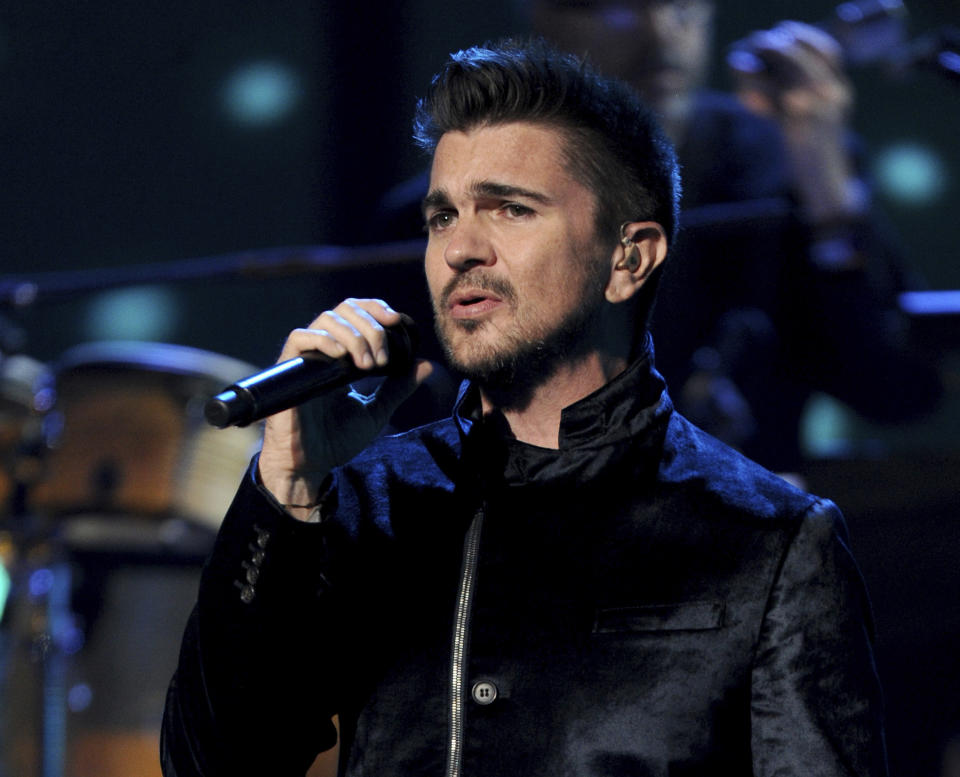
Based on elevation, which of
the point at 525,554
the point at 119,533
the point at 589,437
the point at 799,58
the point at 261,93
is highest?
the point at 261,93

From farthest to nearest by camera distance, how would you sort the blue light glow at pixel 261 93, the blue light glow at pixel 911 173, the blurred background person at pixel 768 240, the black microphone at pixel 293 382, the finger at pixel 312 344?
the blue light glow at pixel 261 93 → the blue light glow at pixel 911 173 → the blurred background person at pixel 768 240 → the finger at pixel 312 344 → the black microphone at pixel 293 382

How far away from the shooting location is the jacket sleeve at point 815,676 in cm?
122

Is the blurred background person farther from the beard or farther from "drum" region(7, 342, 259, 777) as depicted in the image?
the beard

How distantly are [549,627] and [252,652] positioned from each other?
0.94 ft

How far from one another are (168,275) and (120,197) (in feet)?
3.72

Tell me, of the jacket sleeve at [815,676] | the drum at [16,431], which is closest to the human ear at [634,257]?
the jacket sleeve at [815,676]

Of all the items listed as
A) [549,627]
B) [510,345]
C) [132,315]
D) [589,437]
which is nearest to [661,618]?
[549,627]

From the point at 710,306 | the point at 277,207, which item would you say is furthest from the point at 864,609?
the point at 277,207

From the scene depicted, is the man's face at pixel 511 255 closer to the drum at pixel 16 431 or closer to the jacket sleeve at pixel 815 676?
the jacket sleeve at pixel 815 676

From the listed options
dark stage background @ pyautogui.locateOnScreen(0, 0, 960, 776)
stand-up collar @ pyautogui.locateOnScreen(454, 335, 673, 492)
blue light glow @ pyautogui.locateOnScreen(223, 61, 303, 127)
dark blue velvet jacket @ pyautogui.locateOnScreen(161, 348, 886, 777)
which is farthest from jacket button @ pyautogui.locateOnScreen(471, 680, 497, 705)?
blue light glow @ pyautogui.locateOnScreen(223, 61, 303, 127)

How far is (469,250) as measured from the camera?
4.46 ft

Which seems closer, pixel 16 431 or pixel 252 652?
pixel 252 652

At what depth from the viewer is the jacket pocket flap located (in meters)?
1.27

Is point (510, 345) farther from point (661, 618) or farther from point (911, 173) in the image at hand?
point (911, 173)
